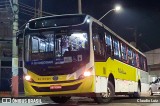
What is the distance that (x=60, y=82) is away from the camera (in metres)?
14.1

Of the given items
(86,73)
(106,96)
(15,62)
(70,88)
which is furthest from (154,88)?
(70,88)

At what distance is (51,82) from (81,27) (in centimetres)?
232

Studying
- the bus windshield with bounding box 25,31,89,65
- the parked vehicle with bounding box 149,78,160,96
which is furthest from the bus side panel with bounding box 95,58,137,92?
the parked vehicle with bounding box 149,78,160,96

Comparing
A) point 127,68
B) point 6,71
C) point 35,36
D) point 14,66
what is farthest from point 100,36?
point 6,71

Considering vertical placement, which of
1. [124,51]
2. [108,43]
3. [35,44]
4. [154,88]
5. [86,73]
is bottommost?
[154,88]

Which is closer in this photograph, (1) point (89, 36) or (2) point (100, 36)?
(1) point (89, 36)

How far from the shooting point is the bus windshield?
14.2 meters

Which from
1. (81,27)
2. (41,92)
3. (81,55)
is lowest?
(41,92)

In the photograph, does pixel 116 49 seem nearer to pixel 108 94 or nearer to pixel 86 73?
pixel 108 94

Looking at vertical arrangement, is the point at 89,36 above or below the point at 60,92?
above

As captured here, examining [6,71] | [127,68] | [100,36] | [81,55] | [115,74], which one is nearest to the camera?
[81,55]

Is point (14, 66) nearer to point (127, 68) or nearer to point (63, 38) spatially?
point (127, 68)

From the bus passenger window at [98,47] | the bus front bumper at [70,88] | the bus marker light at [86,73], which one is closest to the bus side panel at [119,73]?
the bus passenger window at [98,47]

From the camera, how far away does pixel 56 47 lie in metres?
14.3
